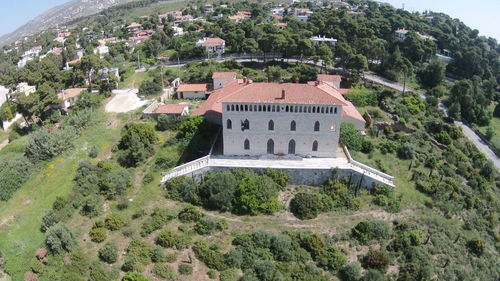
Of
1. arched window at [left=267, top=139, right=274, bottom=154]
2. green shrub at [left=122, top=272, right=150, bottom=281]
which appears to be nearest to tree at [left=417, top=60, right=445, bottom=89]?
arched window at [left=267, top=139, right=274, bottom=154]

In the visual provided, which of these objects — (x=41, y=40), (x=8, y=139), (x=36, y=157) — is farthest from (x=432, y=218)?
(x=41, y=40)

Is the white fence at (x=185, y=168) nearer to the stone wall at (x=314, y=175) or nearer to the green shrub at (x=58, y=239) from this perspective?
the stone wall at (x=314, y=175)

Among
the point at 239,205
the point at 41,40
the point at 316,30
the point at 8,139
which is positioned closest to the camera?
the point at 239,205

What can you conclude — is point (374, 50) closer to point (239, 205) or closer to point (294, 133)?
point (294, 133)

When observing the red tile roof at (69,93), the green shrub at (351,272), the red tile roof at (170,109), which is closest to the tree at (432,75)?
the red tile roof at (170,109)

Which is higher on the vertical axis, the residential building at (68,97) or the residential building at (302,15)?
the residential building at (302,15)

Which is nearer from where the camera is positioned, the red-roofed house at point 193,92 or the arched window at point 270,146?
the arched window at point 270,146
